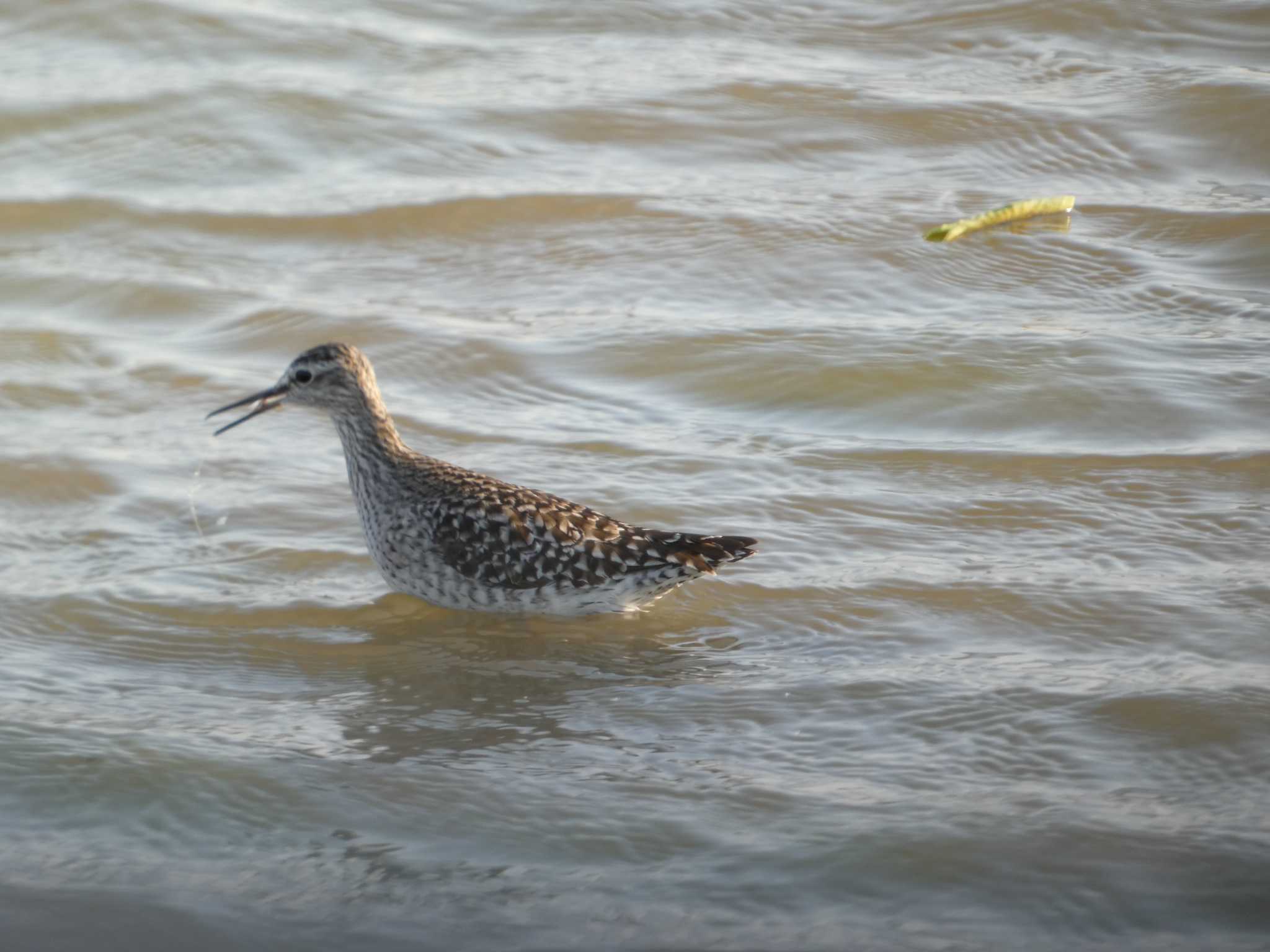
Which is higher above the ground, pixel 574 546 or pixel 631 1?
pixel 631 1

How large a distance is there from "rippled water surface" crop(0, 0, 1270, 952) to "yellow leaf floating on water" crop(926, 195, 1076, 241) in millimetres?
123

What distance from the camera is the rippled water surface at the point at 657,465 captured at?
4.32 meters

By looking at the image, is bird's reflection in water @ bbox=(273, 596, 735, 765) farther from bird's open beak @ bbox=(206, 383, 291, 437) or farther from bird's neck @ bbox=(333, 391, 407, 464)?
bird's open beak @ bbox=(206, 383, 291, 437)

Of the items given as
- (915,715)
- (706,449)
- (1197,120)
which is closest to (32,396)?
(706,449)

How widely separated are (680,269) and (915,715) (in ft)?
14.8

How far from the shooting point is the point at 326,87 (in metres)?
11.6

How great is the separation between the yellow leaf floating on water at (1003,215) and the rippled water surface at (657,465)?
123 millimetres

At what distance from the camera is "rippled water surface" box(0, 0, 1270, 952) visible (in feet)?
14.2

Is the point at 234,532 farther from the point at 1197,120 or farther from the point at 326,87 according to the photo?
the point at 1197,120

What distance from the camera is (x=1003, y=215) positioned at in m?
9.16

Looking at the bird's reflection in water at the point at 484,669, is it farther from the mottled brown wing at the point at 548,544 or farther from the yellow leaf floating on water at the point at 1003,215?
the yellow leaf floating on water at the point at 1003,215

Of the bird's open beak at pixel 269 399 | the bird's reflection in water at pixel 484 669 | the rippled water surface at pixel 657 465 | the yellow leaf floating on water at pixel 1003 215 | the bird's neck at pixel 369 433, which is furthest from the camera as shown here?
the yellow leaf floating on water at pixel 1003 215

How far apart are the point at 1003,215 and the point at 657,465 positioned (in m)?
3.24

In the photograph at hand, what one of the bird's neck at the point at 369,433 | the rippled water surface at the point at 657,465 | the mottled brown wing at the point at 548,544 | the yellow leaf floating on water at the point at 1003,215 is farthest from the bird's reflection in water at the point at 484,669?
the yellow leaf floating on water at the point at 1003,215
